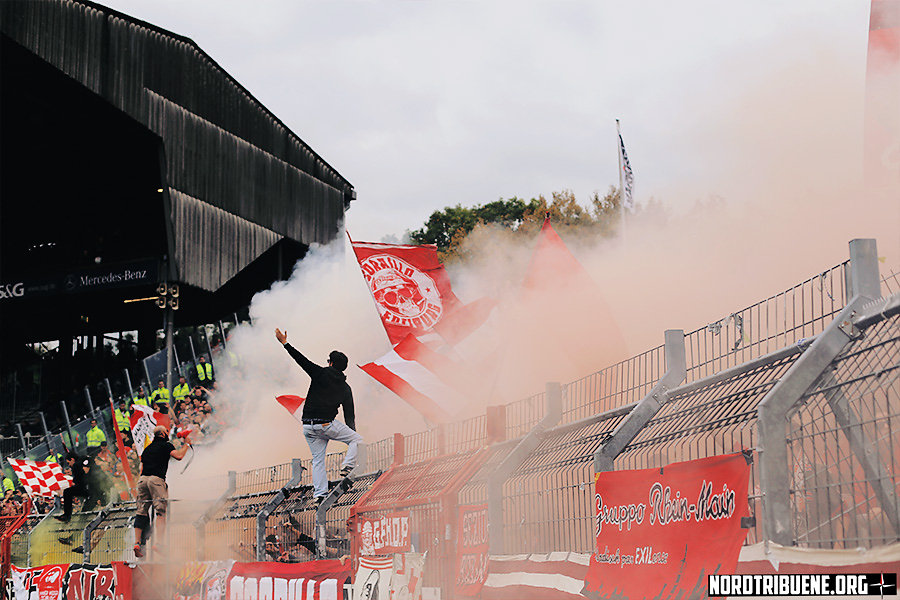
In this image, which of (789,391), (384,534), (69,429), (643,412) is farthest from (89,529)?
(789,391)

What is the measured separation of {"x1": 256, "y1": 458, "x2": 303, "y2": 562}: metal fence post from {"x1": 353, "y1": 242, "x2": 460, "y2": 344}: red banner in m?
3.45

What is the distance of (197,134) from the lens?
26.1 metres

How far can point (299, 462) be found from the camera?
13.3 meters

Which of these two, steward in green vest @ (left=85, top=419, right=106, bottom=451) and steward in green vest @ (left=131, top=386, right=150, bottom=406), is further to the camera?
steward in green vest @ (left=85, top=419, right=106, bottom=451)

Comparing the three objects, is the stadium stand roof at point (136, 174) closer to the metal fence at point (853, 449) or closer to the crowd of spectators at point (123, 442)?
the crowd of spectators at point (123, 442)

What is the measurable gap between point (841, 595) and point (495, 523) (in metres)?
4.37

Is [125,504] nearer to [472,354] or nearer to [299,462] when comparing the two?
[299,462]

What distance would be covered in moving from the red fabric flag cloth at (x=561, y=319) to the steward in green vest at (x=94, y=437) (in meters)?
13.8

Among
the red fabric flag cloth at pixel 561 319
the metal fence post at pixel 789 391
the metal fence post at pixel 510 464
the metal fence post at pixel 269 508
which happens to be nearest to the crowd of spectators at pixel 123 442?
the metal fence post at pixel 269 508

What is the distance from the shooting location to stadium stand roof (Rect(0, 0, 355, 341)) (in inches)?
911

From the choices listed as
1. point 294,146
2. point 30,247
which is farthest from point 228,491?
point 30,247

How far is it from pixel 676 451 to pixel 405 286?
9.95 metres

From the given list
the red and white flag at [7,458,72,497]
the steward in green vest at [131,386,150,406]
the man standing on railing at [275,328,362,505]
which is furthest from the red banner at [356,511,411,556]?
the steward in green vest at [131,386,150,406]

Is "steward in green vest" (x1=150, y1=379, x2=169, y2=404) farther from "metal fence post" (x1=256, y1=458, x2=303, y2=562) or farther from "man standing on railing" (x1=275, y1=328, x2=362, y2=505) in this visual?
"man standing on railing" (x1=275, y1=328, x2=362, y2=505)
